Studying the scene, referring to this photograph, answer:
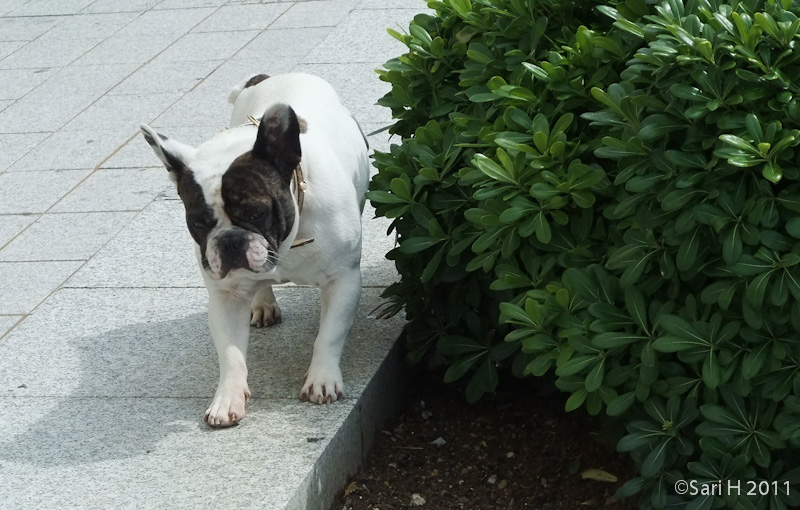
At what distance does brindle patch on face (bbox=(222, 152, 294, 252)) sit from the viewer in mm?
3938

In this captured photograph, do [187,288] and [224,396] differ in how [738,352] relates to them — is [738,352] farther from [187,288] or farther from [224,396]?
[187,288]

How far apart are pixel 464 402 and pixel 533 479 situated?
1.91ft

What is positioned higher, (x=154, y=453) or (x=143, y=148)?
(x=154, y=453)

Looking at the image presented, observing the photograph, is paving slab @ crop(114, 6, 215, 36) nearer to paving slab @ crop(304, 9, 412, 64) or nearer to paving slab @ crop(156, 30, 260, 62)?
paving slab @ crop(156, 30, 260, 62)

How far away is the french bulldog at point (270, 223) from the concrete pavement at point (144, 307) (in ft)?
0.60

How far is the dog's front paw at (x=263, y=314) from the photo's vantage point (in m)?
4.94

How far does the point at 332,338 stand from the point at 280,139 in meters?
0.82

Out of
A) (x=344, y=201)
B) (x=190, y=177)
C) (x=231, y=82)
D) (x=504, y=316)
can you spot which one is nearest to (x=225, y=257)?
(x=190, y=177)

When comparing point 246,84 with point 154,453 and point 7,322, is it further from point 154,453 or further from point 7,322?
point 154,453

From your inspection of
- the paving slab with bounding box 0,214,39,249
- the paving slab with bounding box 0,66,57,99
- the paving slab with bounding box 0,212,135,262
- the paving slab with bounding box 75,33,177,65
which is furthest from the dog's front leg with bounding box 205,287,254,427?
the paving slab with bounding box 75,33,177,65

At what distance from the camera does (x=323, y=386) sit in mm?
4219

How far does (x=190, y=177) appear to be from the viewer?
4004mm

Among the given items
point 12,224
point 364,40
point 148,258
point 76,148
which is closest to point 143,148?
point 76,148

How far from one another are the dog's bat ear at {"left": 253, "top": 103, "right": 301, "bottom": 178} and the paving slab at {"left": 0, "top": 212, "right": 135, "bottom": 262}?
7.29ft
